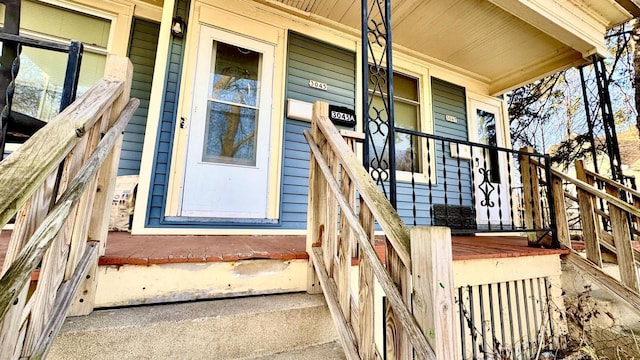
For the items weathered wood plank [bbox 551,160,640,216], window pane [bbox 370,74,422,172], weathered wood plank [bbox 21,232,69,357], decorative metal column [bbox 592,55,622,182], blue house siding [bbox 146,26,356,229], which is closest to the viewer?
weathered wood plank [bbox 21,232,69,357]

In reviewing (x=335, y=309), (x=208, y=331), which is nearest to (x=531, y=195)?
(x=335, y=309)

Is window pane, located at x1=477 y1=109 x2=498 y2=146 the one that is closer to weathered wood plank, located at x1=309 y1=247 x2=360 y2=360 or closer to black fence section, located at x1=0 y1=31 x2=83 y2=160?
weathered wood plank, located at x1=309 y1=247 x2=360 y2=360

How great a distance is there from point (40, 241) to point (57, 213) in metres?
0.09

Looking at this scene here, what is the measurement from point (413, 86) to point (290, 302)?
3.94 m

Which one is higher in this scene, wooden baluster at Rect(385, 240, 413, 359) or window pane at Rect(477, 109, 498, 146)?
window pane at Rect(477, 109, 498, 146)

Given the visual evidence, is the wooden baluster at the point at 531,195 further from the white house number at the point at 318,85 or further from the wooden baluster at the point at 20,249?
the wooden baluster at the point at 20,249

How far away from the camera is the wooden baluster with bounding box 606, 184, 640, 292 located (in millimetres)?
2414

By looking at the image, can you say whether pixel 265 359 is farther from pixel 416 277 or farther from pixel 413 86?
pixel 413 86

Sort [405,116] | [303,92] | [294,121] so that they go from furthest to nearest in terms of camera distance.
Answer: [405,116] → [303,92] → [294,121]

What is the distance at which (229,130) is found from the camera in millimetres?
2945

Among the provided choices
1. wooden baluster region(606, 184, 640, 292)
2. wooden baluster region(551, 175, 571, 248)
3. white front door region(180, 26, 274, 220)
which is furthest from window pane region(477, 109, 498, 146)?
white front door region(180, 26, 274, 220)

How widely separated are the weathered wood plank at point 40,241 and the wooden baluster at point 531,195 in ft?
10.8

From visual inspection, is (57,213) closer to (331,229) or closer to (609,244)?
(331,229)

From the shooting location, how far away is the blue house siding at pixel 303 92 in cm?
319
